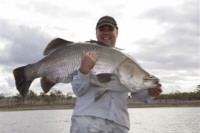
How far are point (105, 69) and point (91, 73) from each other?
0.23 meters

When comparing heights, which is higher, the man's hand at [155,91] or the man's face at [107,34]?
the man's face at [107,34]

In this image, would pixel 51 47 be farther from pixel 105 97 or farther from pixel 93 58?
pixel 105 97

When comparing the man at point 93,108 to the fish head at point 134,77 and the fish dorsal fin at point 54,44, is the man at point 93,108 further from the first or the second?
the fish dorsal fin at point 54,44

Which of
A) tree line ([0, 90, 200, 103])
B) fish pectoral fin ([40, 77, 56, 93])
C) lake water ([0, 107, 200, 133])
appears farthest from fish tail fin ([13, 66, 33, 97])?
tree line ([0, 90, 200, 103])

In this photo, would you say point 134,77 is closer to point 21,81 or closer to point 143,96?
point 143,96

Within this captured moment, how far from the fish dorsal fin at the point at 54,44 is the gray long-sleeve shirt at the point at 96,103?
662 millimetres

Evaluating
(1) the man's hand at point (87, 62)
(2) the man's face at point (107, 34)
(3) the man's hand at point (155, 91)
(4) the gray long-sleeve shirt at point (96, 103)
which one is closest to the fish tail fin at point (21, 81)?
(4) the gray long-sleeve shirt at point (96, 103)

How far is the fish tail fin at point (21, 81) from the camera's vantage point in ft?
13.2

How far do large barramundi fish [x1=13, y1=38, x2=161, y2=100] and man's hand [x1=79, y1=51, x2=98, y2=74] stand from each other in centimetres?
10

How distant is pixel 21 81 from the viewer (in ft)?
13.3

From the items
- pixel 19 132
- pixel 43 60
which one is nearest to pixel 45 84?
pixel 43 60

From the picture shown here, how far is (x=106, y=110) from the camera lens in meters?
3.76

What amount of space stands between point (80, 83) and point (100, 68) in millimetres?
374

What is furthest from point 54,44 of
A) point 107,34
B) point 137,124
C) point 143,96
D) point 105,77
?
point 137,124
